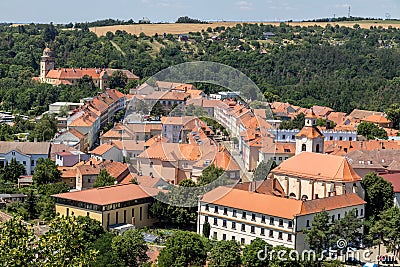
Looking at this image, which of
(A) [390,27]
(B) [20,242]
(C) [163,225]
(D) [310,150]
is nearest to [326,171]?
(D) [310,150]

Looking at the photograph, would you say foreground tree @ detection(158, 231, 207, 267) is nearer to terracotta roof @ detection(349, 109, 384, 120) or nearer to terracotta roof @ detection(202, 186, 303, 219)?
terracotta roof @ detection(202, 186, 303, 219)

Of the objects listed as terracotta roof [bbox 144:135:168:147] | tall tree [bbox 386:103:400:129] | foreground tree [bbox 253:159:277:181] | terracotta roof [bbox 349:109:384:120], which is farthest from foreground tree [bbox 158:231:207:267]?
terracotta roof [bbox 349:109:384:120]

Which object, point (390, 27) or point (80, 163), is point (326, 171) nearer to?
point (80, 163)

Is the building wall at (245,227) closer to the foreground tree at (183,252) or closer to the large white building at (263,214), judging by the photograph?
the large white building at (263,214)

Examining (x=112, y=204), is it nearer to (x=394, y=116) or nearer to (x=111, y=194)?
(x=111, y=194)

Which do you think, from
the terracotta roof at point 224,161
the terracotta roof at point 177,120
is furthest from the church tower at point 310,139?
the terracotta roof at point 224,161

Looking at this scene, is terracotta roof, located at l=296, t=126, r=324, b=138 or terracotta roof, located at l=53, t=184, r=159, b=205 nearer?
terracotta roof, located at l=53, t=184, r=159, b=205
